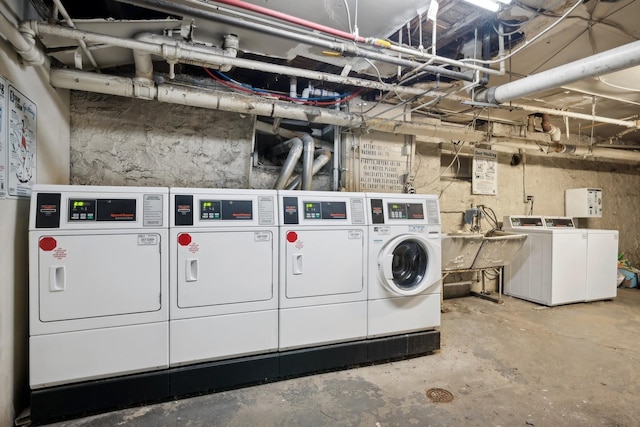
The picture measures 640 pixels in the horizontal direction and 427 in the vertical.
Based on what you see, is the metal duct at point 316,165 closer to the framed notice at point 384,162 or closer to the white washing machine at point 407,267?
the framed notice at point 384,162

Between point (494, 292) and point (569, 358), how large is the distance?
2187 millimetres

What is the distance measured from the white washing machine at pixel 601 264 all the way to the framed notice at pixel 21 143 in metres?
5.73

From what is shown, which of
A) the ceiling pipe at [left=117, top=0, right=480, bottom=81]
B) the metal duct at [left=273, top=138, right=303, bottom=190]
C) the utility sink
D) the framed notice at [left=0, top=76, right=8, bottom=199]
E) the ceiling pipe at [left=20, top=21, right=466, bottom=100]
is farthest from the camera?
the utility sink

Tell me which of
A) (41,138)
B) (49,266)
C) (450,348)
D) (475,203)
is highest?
(41,138)

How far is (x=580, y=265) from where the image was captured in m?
4.27

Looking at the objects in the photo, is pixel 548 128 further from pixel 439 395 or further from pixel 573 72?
pixel 439 395

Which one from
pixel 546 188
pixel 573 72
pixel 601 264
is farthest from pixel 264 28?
pixel 546 188

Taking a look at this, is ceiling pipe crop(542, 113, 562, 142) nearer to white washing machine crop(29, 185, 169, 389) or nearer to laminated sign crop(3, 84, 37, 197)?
white washing machine crop(29, 185, 169, 389)

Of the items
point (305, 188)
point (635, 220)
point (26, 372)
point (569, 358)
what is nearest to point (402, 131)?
point (305, 188)

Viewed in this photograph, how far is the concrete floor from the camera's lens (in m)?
1.94

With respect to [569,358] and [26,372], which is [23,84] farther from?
[569,358]

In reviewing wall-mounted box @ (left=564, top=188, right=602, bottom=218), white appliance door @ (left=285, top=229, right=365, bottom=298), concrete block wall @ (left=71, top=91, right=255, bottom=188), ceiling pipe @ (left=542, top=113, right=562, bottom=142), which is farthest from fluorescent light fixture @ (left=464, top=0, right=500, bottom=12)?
wall-mounted box @ (left=564, top=188, right=602, bottom=218)

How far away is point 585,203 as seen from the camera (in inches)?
209

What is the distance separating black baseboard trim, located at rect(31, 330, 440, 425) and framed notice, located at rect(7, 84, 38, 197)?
118cm
